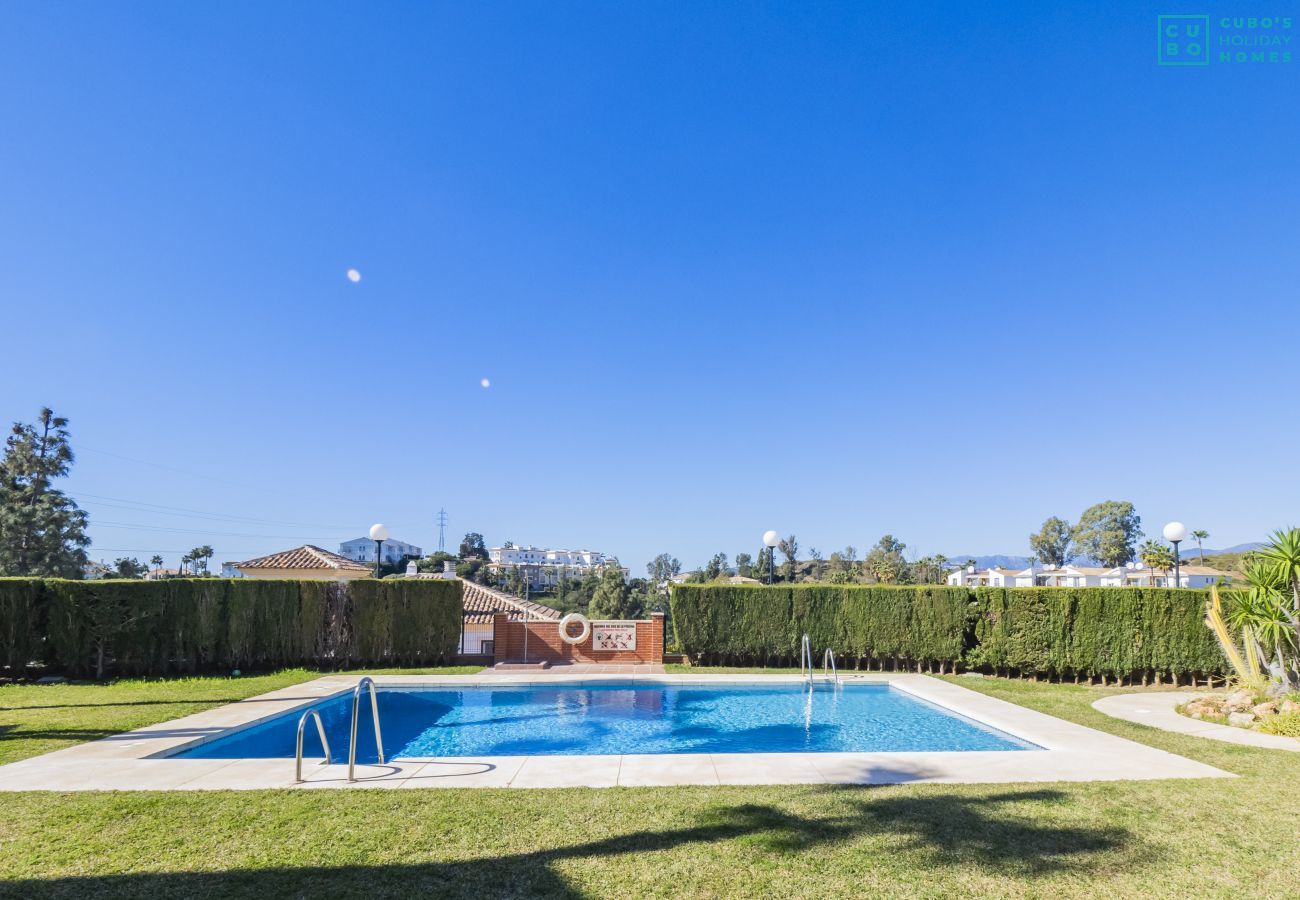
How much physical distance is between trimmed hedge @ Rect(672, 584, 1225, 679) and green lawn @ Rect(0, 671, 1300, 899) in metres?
8.35

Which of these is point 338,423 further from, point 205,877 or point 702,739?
point 205,877

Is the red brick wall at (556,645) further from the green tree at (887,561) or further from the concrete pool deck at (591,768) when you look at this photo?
the green tree at (887,561)

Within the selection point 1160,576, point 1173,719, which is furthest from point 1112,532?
point 1173,719

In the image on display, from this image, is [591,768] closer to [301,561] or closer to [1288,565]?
[1288,565]

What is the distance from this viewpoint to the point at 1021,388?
76.9ft

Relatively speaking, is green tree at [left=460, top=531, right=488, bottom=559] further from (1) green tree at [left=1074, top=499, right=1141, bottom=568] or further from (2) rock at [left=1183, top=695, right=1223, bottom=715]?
(2) rock at [left=1183, top=695, right=1223, bottom=715]

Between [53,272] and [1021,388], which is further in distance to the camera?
[1021,388]

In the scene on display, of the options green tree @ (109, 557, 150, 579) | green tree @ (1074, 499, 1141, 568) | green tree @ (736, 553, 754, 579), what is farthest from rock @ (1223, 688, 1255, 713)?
green tree @ (1074, 499, 1141, 568)

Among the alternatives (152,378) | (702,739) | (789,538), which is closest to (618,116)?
(702,739)

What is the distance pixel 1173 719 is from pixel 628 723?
9.06 metres

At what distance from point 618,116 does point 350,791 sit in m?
15.3

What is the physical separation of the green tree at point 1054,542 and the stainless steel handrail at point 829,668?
320ft

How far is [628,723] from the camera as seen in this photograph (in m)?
12.1

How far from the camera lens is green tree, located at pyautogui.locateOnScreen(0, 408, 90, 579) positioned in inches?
1352
